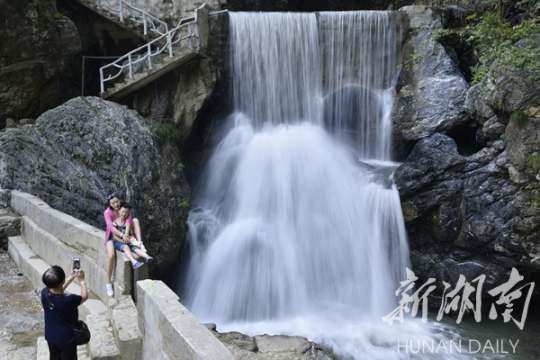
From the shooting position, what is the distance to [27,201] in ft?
25.7

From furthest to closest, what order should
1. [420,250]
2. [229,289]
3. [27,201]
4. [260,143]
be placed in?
[260,143], [420,250], [229,289], [27,201]

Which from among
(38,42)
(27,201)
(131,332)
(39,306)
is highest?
(38,42)

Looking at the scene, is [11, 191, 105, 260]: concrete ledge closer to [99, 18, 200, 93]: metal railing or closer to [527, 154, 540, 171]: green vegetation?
[99, 18, 200, 93]: metal railing

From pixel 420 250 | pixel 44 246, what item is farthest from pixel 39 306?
pixel 420 250

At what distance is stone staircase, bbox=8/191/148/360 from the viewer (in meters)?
4.20

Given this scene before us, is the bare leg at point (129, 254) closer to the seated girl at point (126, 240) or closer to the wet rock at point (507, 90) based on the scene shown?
the seated girl at point (126, 240)

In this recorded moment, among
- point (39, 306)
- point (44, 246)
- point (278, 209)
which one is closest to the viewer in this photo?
point (39, 306)

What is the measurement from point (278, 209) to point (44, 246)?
20.9ft

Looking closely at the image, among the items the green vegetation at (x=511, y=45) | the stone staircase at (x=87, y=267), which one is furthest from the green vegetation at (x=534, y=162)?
Result: the stone staircase at (x=87, y=267)

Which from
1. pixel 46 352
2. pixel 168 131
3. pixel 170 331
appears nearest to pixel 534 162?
pixel 170 331

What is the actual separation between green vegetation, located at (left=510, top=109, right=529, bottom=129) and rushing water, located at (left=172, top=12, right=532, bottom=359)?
10.7 feet

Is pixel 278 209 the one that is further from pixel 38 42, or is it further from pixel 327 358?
pixel 38 42

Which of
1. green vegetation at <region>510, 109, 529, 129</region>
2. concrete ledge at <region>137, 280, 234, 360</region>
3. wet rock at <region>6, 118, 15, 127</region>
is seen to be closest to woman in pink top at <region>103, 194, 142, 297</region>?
concrete ledge at <region>137, 280, 234, 360</region>

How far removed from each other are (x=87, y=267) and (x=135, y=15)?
1107 centimetres
